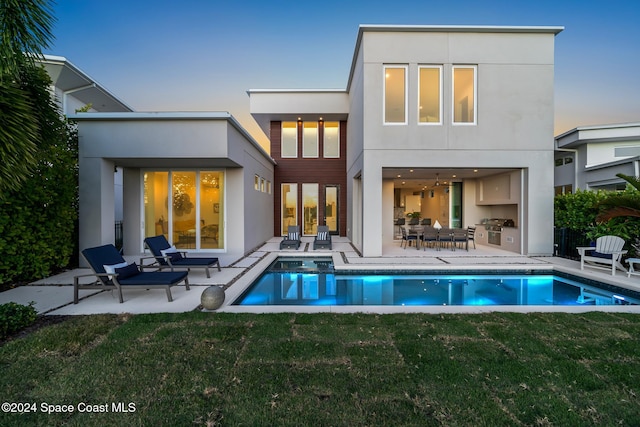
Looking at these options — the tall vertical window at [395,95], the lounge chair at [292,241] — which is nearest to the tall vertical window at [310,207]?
the lounge chair at [292,241]

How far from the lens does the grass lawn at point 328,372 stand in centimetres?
220

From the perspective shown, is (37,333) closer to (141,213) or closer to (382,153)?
(141,213)

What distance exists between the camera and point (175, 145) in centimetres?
798

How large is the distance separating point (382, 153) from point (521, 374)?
775 centimetres

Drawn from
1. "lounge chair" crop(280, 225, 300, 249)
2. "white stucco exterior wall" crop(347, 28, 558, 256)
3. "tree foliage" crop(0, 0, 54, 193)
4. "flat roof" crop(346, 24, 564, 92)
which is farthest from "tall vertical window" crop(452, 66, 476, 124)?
"tree foliage" crop(0, 0, 54, 193)

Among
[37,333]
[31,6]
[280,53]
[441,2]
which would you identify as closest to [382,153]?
[31,6]

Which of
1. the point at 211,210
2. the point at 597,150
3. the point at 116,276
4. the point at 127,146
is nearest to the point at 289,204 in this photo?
the point at 211,210

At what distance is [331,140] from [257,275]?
1083 centimetres

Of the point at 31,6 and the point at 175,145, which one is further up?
the point at 31,6

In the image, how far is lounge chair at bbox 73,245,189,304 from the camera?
482cm

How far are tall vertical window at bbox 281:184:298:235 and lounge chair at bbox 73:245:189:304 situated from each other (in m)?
10.3

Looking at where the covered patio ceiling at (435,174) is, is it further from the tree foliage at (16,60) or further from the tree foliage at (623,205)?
the tree foliage at (16,60)

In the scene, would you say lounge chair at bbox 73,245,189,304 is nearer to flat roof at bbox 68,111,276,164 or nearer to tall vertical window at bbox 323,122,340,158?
flat roof at bbox 68,111,276,164

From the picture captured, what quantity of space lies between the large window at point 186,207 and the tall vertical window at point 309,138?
6852mm
